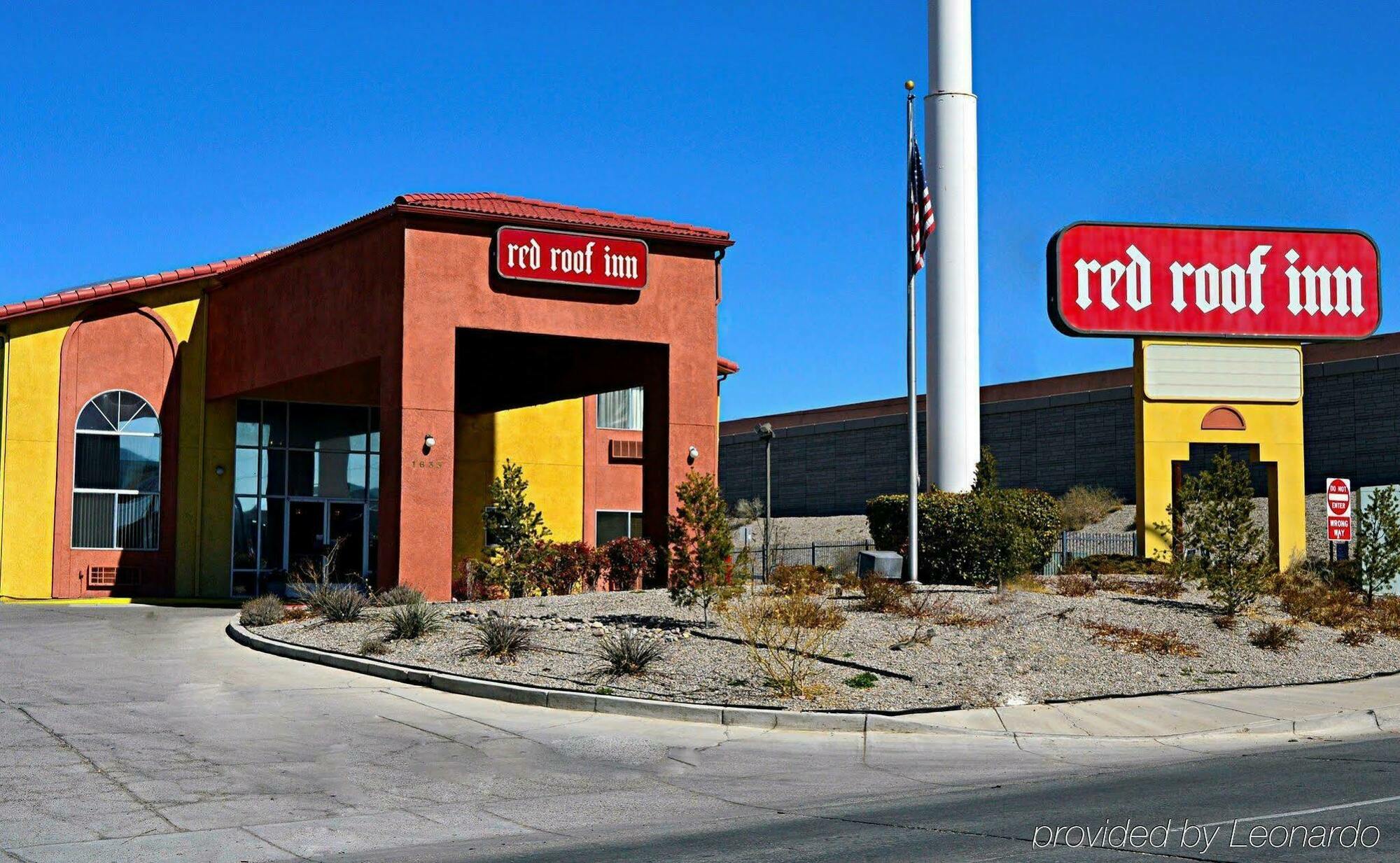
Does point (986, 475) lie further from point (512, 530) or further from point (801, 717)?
point (801, 717)

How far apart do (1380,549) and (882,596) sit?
10833 millimetres

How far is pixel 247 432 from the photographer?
32.9 metres

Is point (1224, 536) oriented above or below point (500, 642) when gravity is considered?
above

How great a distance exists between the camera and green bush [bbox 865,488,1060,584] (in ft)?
80.0

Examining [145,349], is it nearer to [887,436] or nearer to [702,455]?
[702,455]

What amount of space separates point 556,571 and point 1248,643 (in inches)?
490

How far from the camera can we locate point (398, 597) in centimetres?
2236

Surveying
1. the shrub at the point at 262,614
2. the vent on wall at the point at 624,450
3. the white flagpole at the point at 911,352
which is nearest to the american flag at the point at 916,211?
the white flagpole at the point at 911,352

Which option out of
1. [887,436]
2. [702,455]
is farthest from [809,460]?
[702,455]

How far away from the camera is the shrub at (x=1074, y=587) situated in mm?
23047

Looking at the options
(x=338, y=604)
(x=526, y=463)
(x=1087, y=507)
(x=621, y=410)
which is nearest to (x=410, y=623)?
(x=338, y=604)

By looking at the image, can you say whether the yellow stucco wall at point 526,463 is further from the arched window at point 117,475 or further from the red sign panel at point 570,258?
the red sign panel at point 570,258

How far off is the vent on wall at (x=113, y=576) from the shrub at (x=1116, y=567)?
2020 cm

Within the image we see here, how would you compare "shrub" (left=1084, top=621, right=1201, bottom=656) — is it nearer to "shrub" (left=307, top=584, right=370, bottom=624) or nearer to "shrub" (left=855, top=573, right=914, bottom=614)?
"shrub" (left=855, top=573, right=914, bottom=614)
